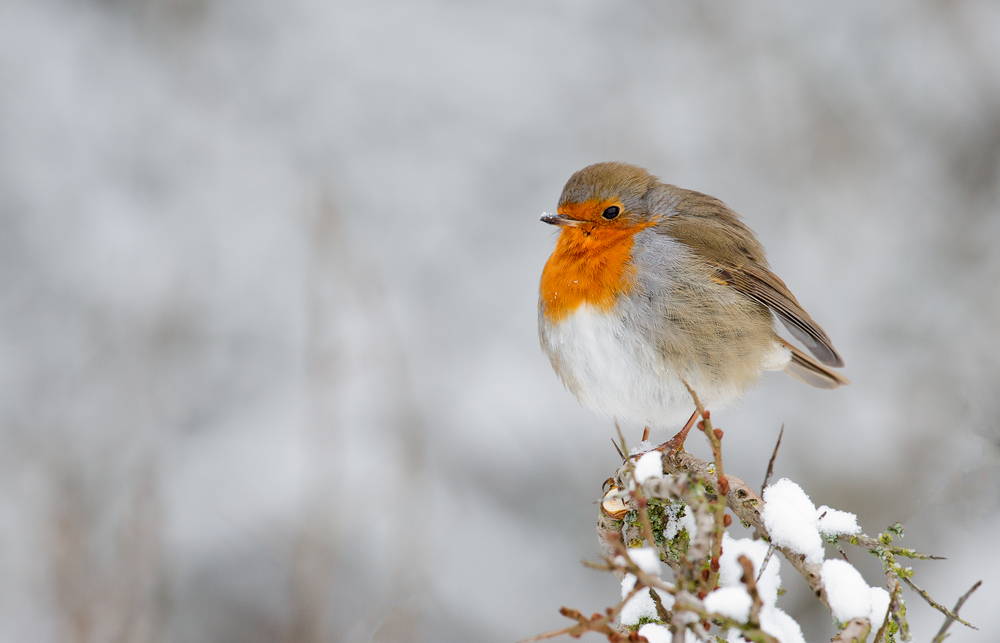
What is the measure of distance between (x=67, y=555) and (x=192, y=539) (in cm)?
148

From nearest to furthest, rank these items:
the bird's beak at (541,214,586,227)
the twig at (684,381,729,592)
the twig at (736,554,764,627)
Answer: the twig at (736,554,764,627) → the twig at (684,381,729,592) → the bird's beak at (541,214,586,227)

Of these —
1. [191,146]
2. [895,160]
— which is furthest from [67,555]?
[895,160]

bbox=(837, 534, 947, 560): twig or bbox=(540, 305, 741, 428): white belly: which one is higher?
bbox=(540, 305, 741, 428): white belly

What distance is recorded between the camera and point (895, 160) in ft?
17.7

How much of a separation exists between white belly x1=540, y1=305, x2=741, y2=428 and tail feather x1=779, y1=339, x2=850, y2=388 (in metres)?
0.48

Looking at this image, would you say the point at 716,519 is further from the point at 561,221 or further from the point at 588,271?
the point at 561,221

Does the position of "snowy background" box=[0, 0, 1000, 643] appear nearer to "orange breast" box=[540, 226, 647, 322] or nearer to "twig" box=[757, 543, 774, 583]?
"orange breast" box=[540, 226, 647, 322]

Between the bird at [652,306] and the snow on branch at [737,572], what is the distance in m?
1.17

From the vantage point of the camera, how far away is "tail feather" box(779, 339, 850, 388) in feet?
10.2

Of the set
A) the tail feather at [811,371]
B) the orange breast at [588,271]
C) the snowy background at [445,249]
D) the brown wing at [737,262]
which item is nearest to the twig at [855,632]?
the orange breast at [588,271]

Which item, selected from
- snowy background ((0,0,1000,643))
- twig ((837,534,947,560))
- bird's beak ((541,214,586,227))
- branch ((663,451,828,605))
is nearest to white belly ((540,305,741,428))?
bird's beak ((541,214,586,227))

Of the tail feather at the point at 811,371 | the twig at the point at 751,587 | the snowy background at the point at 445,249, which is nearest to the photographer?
the twig at the point at 751,587

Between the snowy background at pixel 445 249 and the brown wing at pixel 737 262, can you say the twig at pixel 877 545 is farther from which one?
the snowy background at pixel 445 249

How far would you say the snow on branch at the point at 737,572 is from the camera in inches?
39.6
